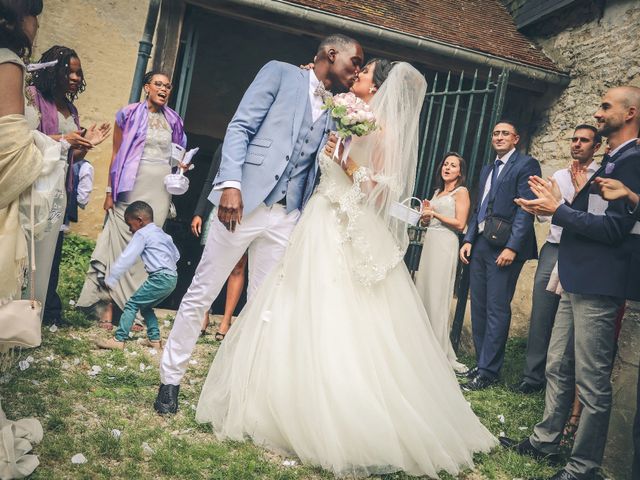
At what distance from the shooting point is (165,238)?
5.02 meters

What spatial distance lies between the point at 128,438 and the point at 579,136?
13.9ft

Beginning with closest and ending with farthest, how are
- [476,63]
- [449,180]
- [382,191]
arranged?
[382,191] < [449,180] < [476,63]

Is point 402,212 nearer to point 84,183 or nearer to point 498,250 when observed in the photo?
point 498,250

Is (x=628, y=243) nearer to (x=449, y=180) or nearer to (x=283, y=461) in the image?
(x=283, y=461)

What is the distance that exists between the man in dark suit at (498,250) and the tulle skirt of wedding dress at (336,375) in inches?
63.9

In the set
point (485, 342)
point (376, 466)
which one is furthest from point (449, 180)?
point (376, 466)

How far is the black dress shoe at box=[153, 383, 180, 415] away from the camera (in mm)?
3409

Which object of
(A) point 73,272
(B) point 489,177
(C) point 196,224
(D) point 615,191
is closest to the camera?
(D) point 615,191

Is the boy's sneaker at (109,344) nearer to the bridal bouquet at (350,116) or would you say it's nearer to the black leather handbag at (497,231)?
the bridal bouquet at (350,116)

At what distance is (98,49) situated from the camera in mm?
7855

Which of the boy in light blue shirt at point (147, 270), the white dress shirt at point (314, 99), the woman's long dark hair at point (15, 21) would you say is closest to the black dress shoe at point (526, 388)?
the white dress shirt at point (314, 99)

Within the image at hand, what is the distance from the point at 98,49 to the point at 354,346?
656 centimetres

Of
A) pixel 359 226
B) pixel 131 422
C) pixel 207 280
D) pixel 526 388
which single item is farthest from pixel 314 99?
pixel 526 388

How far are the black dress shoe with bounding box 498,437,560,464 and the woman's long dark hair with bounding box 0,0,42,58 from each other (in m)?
3.49
